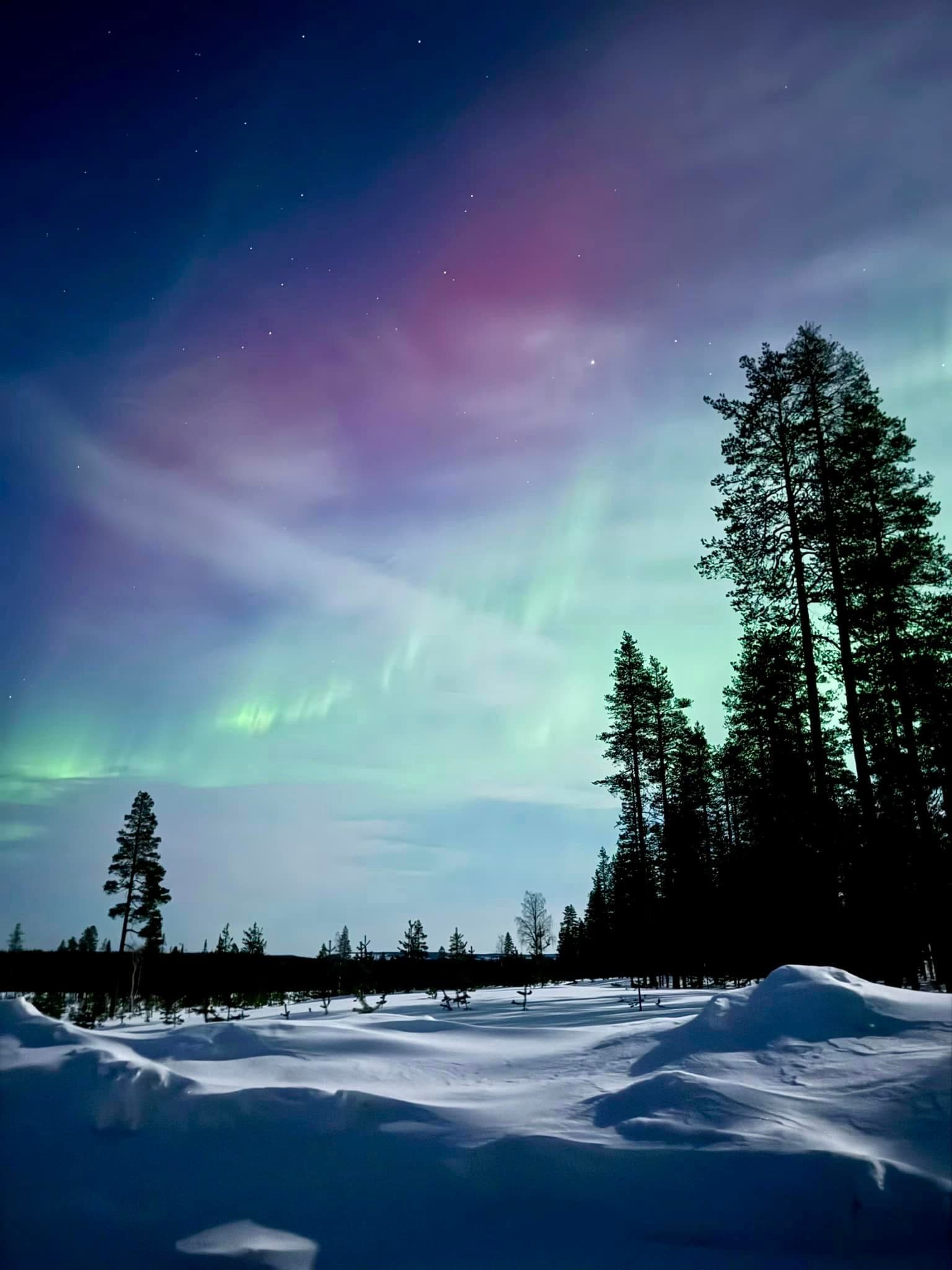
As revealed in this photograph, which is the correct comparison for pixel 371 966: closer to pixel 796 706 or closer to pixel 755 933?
pixel 755 933

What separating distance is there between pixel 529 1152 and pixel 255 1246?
1.18 meters

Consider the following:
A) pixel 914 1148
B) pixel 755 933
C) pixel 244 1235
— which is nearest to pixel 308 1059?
pixel 244 1235

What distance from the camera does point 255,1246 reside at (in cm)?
271

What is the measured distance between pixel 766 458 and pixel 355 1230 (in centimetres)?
1566

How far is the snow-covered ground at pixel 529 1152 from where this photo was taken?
2.49 metres

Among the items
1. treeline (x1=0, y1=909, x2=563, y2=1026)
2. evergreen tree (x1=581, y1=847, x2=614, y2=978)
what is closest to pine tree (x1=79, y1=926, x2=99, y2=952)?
treeline (x1=0, y1=909, x2=563, y2=1026)

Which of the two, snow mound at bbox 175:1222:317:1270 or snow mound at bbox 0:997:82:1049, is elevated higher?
snow mound at bbox 0:997:82:1049

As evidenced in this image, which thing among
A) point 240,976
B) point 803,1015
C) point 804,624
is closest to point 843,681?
point 804,624

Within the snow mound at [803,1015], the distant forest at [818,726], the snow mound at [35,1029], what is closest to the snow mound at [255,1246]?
the snow mound at [803,1015]

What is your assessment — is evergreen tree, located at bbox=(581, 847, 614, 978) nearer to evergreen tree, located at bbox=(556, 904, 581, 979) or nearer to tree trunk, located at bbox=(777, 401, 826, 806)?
evergreen tree, located at bbox=(556, 904, 581, 979)

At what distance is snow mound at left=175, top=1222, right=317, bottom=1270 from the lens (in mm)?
2643

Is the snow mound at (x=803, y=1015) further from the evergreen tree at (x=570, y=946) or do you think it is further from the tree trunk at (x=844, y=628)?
the evergreen tree at (x=570, y=946)

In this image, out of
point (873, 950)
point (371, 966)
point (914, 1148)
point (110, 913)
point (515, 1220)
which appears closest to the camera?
point (914, 1148)

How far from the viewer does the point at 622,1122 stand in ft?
10.4
